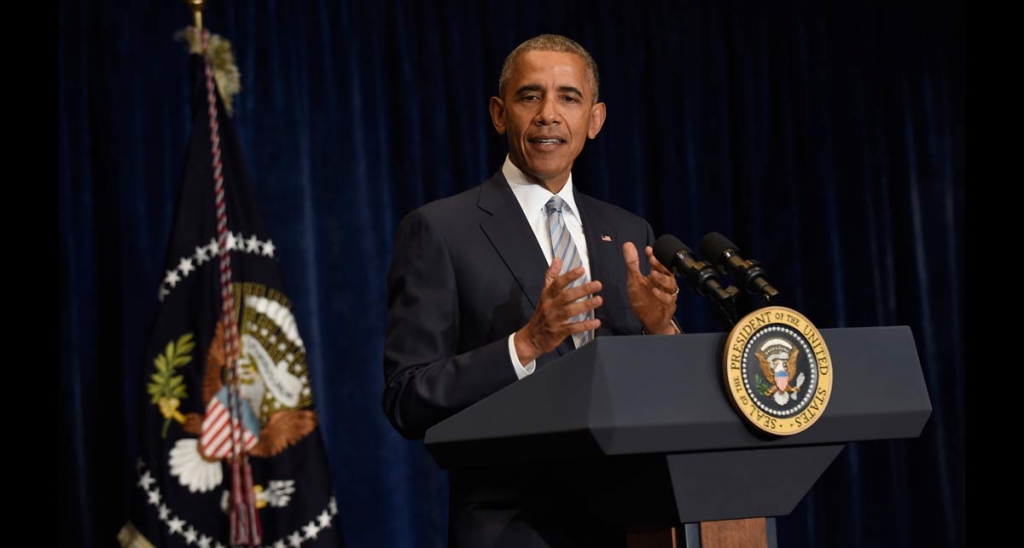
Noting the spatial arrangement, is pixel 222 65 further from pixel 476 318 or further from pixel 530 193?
pixel 476 318

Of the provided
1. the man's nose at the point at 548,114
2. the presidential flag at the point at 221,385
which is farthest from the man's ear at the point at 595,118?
the presidential flag at the point at 221,385

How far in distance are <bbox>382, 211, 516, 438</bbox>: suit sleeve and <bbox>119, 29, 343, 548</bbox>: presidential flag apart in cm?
139

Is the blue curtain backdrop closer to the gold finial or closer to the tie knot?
the gold finial

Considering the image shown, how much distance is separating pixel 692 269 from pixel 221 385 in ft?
6.71

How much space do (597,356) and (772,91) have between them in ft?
11.3

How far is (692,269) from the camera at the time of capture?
1567 mm

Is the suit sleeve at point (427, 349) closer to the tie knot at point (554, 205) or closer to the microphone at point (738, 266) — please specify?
the tie knot at point (554, 205)

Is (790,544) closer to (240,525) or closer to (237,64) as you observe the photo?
(240,525)

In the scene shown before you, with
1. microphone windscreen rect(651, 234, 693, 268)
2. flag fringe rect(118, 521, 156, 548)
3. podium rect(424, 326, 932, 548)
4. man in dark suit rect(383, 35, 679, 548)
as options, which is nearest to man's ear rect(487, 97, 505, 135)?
man in dark suit rect(383, 35, 679, 548)

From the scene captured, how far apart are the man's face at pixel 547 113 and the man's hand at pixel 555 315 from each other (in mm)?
553

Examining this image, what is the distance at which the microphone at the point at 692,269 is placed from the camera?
1.52m

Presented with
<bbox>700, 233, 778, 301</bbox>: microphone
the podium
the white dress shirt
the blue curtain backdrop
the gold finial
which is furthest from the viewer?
the blue curtain backdrop

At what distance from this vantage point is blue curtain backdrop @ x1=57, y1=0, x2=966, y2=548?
3.76m

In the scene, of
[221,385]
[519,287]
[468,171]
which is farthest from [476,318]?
[468,171]
